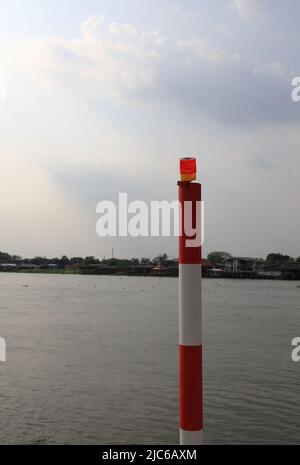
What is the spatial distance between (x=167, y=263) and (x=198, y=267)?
187m

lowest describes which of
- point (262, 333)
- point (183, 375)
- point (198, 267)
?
point (262, 333)

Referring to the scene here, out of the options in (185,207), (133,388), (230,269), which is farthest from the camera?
(230,269)

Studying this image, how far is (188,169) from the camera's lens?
114 inches

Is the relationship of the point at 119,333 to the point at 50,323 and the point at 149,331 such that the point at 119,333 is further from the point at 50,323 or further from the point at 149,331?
the point at 50,323

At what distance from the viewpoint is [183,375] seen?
290cm

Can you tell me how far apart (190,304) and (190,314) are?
57mm

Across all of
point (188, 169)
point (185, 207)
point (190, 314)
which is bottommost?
point (190, 314)

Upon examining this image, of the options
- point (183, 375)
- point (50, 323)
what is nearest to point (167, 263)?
point (50, 323)

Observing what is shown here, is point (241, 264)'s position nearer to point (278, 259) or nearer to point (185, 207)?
point (278, 259)

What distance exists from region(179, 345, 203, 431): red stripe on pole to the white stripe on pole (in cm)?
6

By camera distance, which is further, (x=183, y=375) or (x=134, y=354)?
(x=134, y=354)

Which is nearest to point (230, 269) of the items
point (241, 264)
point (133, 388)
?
point (241, 264)

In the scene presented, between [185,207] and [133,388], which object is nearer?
[185,207]

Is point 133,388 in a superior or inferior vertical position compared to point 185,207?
inferior
